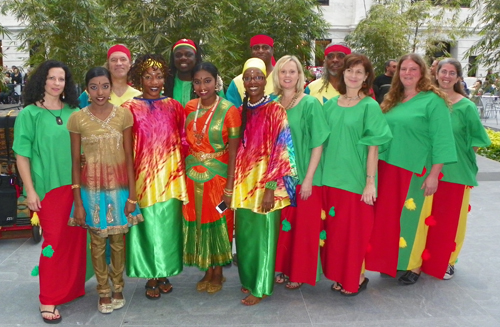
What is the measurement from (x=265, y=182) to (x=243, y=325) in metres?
0.97

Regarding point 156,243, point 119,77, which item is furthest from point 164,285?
point 119,77

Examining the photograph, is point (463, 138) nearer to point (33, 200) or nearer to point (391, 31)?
point (33, 200)

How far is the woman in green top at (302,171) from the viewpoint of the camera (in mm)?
3383

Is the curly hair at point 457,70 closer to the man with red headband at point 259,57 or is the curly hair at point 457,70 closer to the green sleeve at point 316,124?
the green sleeve at point 316,124

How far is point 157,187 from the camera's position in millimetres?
3379

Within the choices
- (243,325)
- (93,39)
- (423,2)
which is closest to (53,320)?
(243,325)

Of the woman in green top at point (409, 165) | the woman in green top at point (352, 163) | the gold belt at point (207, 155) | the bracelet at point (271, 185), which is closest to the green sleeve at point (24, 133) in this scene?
the gold belt at point (207, 155)

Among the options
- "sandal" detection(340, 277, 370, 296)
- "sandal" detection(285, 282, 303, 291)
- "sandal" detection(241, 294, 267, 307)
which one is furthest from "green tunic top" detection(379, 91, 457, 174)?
"sandal" detection(241, 294, 267, 307)

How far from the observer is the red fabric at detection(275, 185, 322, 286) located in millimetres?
3576

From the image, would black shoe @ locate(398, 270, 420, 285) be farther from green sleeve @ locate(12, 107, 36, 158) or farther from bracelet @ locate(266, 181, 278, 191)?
green sleeve @ locate(12, 107, 36, 158)

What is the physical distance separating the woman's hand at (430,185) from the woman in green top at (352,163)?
0.47 m

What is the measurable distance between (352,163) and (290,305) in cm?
113

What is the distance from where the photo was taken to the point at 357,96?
345cm

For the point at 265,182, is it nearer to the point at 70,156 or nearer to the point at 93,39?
the point at 70,156
